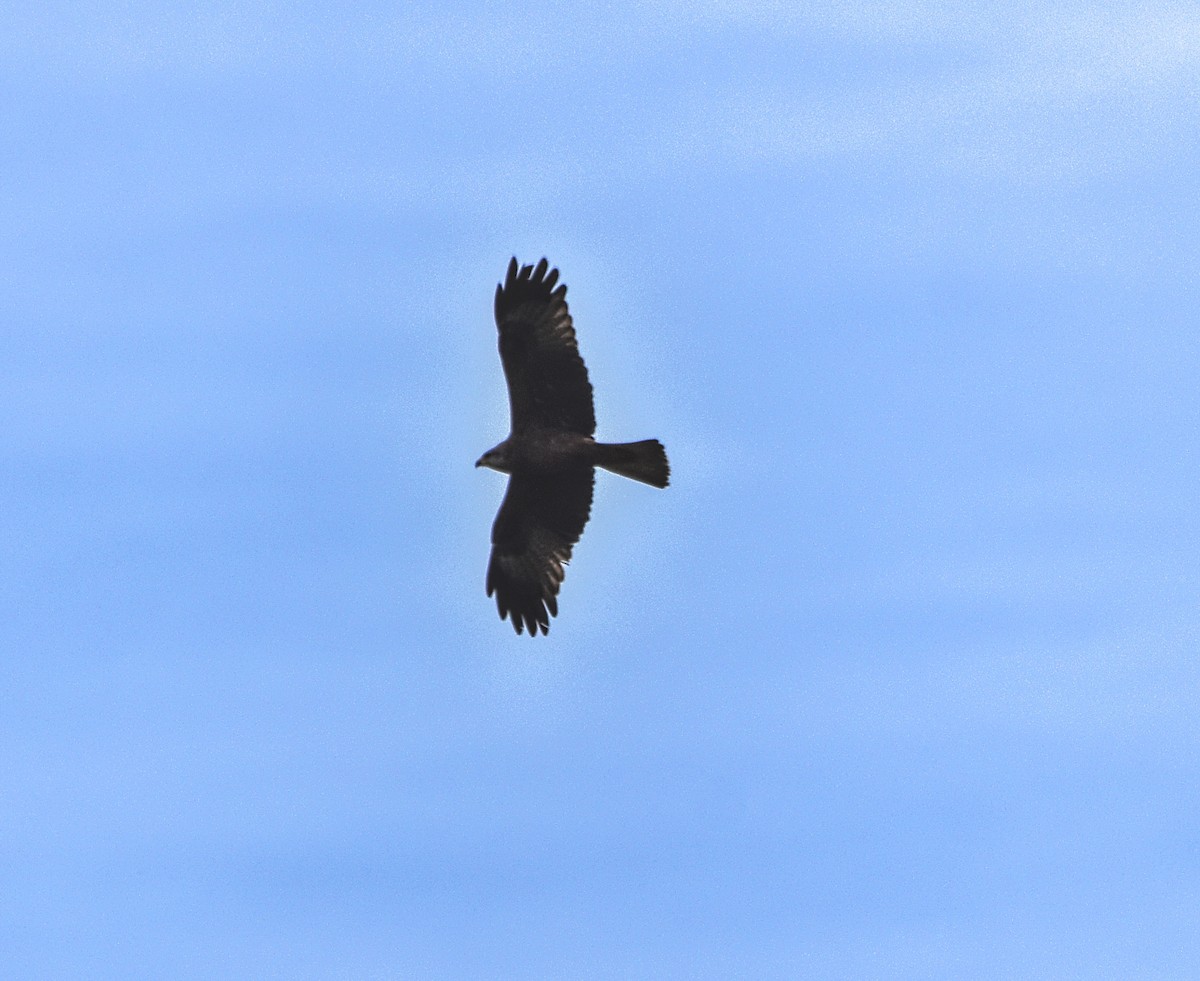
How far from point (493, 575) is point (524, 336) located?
9.97ft

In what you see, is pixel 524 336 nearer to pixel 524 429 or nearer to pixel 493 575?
pixel 524 429

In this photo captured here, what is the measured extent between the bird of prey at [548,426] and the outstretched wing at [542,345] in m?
0.01

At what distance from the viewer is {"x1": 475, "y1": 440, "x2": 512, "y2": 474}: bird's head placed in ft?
77.7

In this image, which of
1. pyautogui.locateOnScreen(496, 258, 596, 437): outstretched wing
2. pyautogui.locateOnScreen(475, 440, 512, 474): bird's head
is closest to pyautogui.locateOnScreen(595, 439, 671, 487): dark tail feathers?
pyautogui.locateOnScreen(496, 258, 596, 437): outstretched wing

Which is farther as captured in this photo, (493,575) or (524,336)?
(493,575)

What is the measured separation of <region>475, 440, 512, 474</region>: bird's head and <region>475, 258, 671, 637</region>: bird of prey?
0.01 m

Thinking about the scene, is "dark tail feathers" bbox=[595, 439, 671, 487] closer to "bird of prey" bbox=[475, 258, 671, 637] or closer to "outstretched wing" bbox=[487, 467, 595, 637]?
"bird of prey" bbox=[475, 258, 671, 637]

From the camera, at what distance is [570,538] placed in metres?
24.3

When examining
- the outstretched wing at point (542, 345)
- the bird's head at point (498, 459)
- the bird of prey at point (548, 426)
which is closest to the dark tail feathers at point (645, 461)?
the bird of prey at point (548, 426)

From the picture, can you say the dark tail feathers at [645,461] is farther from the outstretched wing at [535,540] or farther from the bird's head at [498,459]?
the bird's head at [498,459]

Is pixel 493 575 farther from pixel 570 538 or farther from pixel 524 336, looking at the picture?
pixel 524 336

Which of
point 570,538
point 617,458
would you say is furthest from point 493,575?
point 617,458

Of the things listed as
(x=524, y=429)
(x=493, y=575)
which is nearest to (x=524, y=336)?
(x=524, y=429)

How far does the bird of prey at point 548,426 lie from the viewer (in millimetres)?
23031
